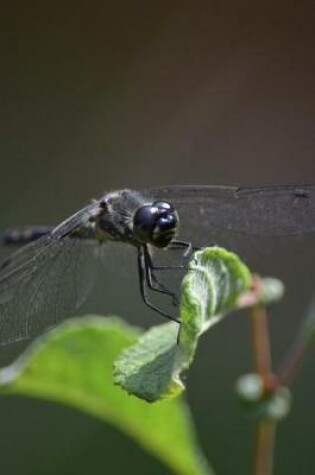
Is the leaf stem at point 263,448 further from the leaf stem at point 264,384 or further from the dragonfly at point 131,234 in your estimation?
the dragonfly at point 131,234

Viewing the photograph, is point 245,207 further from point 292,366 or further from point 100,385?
point 292,366

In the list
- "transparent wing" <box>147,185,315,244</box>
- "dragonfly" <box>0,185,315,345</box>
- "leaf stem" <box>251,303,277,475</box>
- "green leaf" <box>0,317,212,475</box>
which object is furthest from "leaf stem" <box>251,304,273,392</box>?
"transparent wing" <box>147,185,315,244</box>

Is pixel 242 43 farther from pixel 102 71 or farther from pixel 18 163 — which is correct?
pixel 18 163

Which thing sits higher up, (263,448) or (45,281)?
(45,281)

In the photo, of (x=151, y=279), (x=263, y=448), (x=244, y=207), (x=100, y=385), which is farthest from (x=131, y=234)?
(x=263, y=448)

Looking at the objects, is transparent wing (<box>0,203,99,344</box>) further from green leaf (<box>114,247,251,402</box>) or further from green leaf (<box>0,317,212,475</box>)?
green leaf (<box>114,247,251,402</box>)

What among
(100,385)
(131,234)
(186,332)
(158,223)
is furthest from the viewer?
(131,234)

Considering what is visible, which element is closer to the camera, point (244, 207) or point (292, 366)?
point (292, 366)
